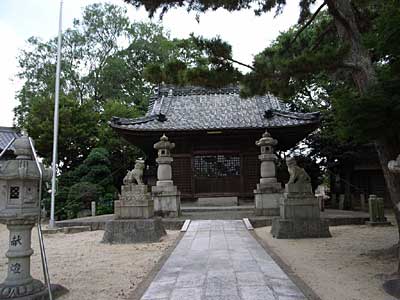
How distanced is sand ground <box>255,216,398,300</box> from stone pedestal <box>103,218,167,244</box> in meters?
3.13

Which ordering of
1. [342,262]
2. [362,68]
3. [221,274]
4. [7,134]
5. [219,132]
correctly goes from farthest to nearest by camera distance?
[7,134], [219,132], [342,262], [362,68], [221,274]

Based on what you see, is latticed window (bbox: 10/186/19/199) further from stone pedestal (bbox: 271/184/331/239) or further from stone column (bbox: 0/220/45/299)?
stone pedestal (bbox: 271/184/331/239)

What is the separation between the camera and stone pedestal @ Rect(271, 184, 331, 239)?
9.95 meters

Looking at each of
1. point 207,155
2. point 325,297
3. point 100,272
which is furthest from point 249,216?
point 325,297

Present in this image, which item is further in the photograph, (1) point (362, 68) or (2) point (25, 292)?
(1) point (362, 68)

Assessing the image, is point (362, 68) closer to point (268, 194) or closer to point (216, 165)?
point (268, 194)

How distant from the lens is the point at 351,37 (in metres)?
6.70

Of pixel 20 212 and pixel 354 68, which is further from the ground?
pixel 354 68

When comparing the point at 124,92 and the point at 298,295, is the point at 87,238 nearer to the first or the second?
the point at 298,295

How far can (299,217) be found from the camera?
10.2 metres

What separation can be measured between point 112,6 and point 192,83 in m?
30.4

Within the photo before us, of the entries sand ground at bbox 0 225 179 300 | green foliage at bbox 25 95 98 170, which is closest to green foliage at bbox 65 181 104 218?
green foliage at bbox 25 95 98 170

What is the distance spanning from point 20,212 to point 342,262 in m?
5.62

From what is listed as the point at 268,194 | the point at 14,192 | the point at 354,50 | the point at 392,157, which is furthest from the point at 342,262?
the point at 268,194
